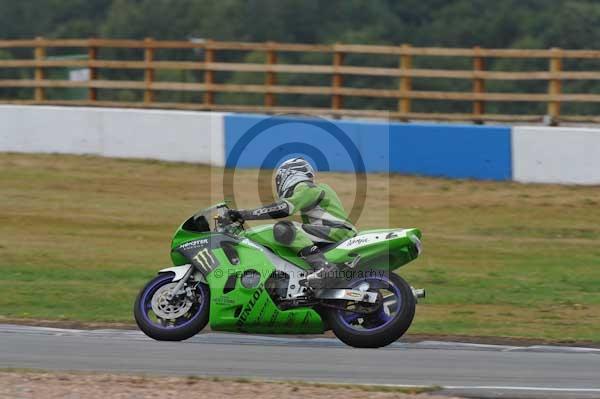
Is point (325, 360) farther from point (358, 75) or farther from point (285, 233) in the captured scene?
point (358, 75)

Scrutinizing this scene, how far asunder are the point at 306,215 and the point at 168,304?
1343 mm

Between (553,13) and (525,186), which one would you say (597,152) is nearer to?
(525,186)

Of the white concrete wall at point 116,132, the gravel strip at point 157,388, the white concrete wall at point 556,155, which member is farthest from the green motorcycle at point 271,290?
the white concrete wall at point 116,132

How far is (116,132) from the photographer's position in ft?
69.1

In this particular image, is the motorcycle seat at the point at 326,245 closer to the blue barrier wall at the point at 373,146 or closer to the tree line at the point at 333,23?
the blue barrier wall at the point at 373,146

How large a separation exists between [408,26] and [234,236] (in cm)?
4692

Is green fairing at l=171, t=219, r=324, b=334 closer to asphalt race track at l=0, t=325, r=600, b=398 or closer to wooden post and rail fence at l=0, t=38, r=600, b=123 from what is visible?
asphalt race track at l=0, t=325, r=600, b=398

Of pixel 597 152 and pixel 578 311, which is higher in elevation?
pixel 597 152

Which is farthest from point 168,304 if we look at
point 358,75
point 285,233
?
point 358,75

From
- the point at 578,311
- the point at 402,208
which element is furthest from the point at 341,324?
the point at 402,208

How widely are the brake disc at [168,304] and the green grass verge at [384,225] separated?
179cm

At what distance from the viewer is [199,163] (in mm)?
20312

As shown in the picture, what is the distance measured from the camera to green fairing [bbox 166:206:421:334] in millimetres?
9680

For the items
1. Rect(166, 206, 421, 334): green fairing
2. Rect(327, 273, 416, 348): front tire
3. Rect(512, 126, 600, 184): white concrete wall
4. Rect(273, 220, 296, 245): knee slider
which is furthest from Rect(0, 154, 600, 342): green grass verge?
Rect(273, 220, 296, 245): knee slider
